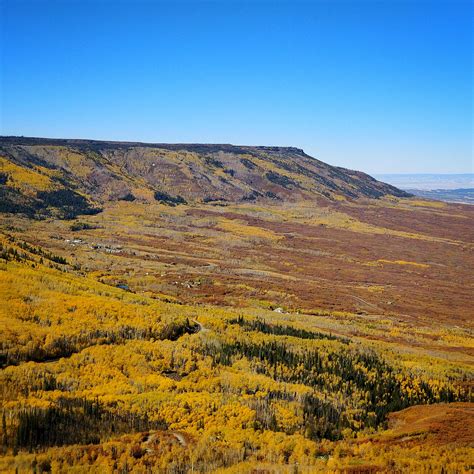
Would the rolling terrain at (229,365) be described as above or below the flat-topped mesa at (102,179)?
below

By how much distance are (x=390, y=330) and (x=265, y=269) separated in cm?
3551

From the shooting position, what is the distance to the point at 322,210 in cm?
17250

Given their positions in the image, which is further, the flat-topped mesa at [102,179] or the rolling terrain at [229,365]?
the flat-topped mesa at [102,179]

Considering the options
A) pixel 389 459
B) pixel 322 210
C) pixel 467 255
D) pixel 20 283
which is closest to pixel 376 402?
pixel 389 459

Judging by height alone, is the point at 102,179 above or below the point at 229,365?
above

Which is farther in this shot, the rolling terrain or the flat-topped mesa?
the flat-topped mesa

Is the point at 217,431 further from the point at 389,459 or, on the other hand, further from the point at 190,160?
the point at 190,160

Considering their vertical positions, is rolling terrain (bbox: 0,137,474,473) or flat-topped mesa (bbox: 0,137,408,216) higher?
flat-topped mesa (bbox: 0,137,408,216)

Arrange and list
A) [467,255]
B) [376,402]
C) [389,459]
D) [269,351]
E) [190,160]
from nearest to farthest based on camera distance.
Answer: [389,459]
[376,402]
[269,351]
[467,255]
[190,160]

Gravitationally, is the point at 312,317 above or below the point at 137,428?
below

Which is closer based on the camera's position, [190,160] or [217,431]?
[217,431]

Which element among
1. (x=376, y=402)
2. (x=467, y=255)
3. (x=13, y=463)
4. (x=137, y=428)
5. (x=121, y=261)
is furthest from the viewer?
(x=467, y=255)

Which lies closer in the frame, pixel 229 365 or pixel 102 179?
pixel 229 365

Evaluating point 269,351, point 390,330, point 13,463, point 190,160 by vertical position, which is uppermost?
point 190,160
